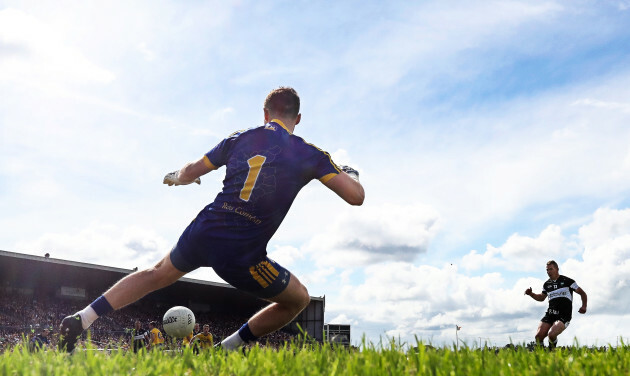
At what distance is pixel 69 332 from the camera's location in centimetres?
437

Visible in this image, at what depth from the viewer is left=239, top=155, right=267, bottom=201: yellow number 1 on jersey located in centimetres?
423

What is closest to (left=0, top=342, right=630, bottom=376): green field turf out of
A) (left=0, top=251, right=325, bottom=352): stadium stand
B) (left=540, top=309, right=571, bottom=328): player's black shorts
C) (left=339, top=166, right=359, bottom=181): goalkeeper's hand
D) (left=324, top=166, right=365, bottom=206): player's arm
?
(left=324, top=166, right=365, bottom=206): player's arm

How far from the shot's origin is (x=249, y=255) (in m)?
4.20

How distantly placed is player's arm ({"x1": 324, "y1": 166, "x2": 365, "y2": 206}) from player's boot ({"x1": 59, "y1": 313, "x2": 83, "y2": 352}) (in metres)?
2.38

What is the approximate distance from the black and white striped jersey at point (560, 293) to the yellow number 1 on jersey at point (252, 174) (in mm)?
9229

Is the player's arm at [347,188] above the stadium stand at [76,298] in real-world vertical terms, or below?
below

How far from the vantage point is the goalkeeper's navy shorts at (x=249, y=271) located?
4211 mm

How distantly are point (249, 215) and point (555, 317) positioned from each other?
9.27 m

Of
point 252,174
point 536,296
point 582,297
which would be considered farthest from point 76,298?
point 252,174

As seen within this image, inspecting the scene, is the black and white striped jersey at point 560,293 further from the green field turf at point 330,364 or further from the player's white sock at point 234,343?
the player's white sock at point 234,343

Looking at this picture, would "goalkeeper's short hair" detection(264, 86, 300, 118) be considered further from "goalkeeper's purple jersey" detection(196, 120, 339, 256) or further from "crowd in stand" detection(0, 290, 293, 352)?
"crowd in stand" detection(0, 290, 293, 352)

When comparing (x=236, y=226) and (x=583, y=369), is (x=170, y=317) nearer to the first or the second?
(x=236, y=226)

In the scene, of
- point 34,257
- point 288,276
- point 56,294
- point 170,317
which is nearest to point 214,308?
point 56,294

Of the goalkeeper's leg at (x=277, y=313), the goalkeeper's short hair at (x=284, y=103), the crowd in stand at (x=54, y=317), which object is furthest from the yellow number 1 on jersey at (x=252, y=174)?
the crowd in stand at (x=54, y=317)
